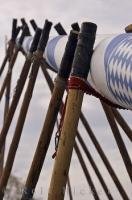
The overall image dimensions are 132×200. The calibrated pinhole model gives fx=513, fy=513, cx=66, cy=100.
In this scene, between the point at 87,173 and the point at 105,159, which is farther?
the point at 87,173

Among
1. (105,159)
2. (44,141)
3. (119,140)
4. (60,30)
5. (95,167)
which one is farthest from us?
(95,167)

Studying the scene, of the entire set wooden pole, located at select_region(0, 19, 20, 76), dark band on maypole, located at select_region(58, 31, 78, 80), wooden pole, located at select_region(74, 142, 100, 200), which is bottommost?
wooden pole, located at select_region(74, 142, 100, 200)

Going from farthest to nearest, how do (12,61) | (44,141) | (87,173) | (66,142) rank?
(12,61) → (87,173) → (44,141) → (66,142)

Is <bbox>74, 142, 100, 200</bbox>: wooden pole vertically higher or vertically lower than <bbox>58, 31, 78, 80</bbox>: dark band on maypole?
lower

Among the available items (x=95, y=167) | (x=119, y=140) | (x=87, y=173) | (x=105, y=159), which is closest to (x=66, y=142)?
(x=119, y=140)

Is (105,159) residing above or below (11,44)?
below

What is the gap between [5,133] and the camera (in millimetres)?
11727

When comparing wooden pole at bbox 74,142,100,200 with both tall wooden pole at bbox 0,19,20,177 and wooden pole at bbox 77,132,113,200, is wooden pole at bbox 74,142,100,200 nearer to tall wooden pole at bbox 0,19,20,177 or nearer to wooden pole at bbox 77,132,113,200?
wooden pole at bbox 77,132,113,200

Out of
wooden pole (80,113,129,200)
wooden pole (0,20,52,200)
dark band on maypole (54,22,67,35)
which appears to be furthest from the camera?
wooden pole (80,113,129,200)

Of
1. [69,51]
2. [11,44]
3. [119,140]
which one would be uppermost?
[11,44]

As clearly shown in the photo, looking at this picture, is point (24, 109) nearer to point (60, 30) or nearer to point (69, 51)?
point (60, 30)

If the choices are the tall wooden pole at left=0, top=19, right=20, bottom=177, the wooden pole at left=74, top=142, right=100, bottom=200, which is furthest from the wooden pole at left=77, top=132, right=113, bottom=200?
the tall wooden pole at left=0, top=19, right=20, bottom=177

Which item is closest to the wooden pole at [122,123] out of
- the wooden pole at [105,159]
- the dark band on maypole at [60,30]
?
the wooden pole at [105,159]

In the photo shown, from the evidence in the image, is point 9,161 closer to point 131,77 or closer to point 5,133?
point 5,133
